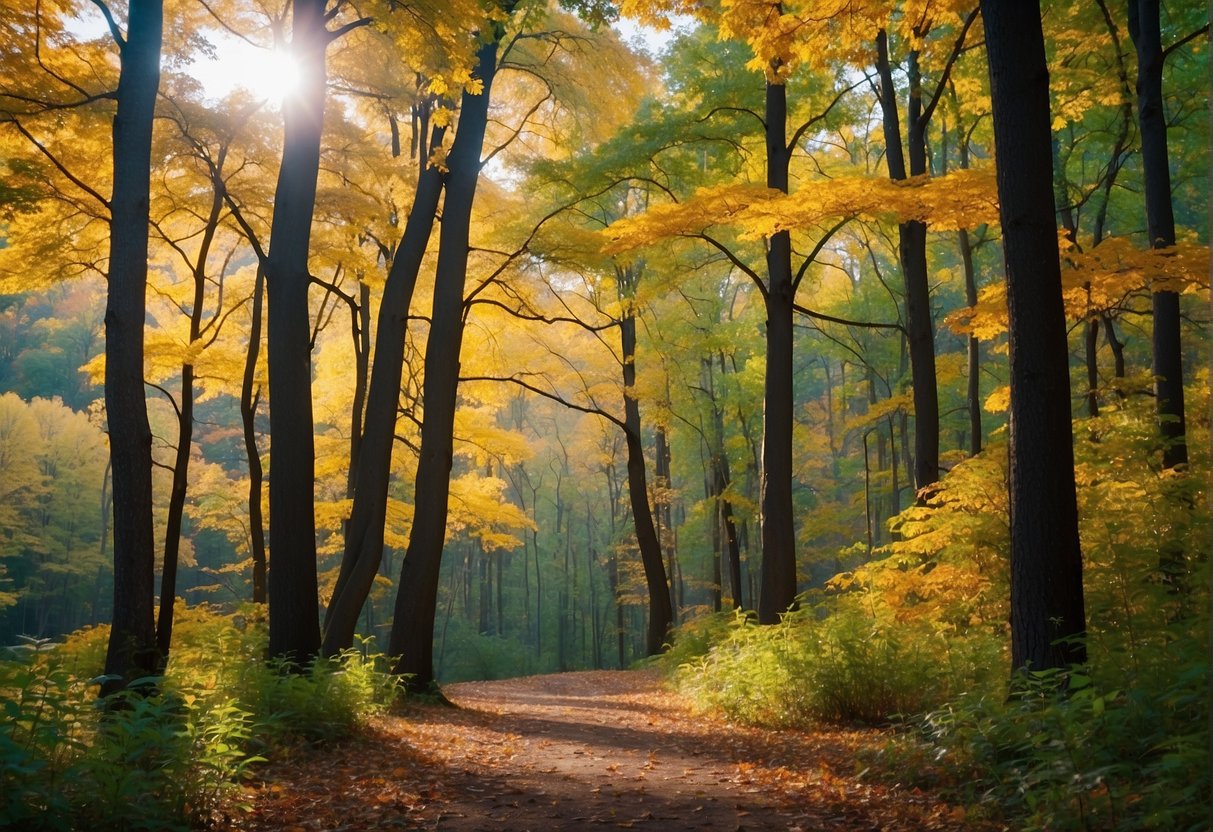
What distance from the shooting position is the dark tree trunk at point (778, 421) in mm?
10570

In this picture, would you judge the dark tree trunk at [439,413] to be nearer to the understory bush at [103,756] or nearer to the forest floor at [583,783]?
the forest floor at [583,783]

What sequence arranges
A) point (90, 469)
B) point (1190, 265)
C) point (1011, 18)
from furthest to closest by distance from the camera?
1. point (90, 469)
2. point (1190, 265)
3. point (1011, 18)

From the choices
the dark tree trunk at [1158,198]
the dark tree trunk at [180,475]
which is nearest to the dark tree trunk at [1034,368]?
the dark tree trunk at [1158,198]

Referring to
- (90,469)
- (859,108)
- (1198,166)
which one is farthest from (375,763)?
(90,469)

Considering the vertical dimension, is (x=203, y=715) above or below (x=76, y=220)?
below

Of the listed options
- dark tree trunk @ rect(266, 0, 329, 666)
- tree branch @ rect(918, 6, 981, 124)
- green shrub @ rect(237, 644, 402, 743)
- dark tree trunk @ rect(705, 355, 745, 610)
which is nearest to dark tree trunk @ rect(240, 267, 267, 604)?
dark tree trunk @ rect(266, 0, 329, 666)

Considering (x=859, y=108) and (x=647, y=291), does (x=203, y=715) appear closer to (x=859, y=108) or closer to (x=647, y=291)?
(x=647, y=291)

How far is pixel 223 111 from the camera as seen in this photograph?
1162cm

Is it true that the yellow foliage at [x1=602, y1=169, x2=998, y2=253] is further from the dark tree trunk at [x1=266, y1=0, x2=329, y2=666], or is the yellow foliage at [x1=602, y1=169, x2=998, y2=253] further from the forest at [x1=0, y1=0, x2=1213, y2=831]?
the dark tree trunk at [x1=266, y1=0, x2=329, y2=666]

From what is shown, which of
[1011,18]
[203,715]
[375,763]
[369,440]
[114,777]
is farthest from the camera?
[369,440]

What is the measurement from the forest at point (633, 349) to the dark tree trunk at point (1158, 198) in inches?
1.5

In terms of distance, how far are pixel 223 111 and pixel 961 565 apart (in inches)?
442

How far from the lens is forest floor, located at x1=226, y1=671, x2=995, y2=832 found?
14.0 ft

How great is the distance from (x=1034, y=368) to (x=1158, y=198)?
6.13 metres
